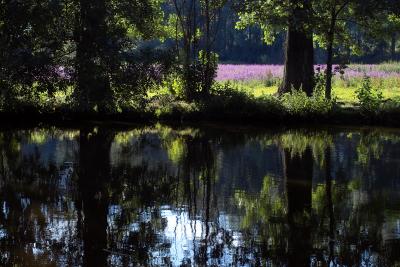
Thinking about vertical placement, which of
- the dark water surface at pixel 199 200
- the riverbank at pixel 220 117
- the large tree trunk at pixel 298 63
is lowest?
the dark water surface at pixel 199 200

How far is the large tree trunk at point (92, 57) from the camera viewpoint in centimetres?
1634

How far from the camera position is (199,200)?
9.32m

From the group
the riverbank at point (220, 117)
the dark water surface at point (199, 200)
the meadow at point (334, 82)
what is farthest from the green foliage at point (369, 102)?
the meadow at point (334, 82)

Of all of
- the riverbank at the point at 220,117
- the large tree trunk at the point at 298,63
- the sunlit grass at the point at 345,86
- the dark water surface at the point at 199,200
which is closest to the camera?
the dark water surface at the point at 199,200

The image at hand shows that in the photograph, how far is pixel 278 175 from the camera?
11000mm

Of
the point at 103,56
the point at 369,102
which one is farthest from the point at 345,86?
the point at 103,56

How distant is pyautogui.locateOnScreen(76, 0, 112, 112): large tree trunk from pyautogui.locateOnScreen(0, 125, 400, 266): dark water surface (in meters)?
1.81

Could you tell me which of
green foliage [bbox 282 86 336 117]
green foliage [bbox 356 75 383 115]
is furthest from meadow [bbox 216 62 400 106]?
green foliage [bbox 282 86 336 117]

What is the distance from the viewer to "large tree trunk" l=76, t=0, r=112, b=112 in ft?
53.6

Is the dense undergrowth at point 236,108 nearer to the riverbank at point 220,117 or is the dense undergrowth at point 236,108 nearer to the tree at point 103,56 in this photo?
the riverbank at point 220,117

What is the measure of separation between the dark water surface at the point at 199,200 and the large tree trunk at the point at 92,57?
181 cm

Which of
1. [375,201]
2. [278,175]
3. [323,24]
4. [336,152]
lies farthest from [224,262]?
[323,24]

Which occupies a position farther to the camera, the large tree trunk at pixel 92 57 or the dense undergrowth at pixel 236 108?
the dense undergrowth at pixel 236 108

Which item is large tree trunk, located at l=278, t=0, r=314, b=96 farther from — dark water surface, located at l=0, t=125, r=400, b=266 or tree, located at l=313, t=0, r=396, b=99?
dark water surface, located at l=0, t=125, r=400, b=266
